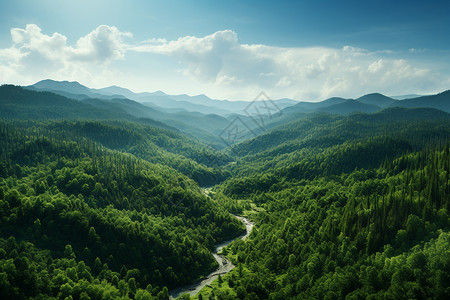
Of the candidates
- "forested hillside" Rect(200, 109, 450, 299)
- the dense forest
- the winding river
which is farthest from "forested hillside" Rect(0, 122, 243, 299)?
"forested hillside" Rect(200, 109, 450, 299)

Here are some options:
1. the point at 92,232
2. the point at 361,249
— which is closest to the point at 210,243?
the point at 92,232

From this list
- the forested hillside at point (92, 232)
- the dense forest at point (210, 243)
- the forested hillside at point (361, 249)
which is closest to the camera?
the forested hillside at point (361, 249)

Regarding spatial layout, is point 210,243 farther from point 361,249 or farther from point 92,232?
point 361,249

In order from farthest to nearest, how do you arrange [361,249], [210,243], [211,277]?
[210,243], [211,277], [361,249]

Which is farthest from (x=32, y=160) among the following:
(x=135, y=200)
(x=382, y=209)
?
(x=382, y=209)

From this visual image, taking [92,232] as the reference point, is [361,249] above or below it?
above

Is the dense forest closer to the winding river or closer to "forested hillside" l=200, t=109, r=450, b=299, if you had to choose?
"forested hillside" l=200, t=109, r=450, b=299

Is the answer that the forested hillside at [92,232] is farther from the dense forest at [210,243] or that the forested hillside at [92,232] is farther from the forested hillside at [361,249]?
the forested hillside at [361,249]

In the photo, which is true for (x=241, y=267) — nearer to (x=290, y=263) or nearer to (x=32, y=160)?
(x=290, y=263)

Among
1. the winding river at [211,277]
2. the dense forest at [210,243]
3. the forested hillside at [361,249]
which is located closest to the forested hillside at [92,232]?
the dense forest at [210,243]

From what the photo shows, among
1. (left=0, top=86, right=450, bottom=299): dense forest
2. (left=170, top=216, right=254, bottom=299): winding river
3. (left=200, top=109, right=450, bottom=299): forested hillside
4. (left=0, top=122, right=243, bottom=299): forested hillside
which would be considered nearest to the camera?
(left=200, top=109, right=450, bottom=299): forested hillside

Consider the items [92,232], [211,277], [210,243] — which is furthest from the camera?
[210,243]

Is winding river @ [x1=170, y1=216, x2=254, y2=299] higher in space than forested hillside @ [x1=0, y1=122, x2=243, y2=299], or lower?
lower
